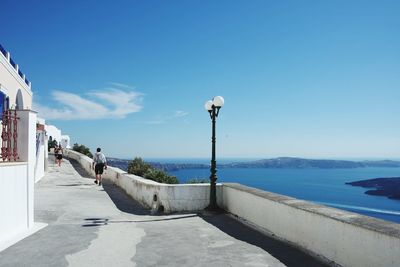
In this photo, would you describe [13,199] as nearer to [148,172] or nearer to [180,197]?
[180,197]

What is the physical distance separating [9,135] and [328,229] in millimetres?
6276

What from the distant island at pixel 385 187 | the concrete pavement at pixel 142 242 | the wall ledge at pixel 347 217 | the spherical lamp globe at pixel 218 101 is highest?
the spherical lamp globe at pixel 218 101

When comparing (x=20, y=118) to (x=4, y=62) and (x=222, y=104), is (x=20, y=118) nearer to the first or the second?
(x=222, y=104)

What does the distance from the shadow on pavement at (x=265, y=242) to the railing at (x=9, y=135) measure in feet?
14.9

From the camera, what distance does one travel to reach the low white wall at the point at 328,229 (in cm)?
470

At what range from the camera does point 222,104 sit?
438 inches

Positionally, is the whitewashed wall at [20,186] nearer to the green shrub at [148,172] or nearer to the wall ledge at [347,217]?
the wall ledge at [347,217]

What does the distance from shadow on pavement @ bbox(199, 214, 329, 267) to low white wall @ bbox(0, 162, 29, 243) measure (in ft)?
13.2

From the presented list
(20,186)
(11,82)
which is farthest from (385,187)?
(20,186)

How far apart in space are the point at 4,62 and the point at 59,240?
12028 millimetres

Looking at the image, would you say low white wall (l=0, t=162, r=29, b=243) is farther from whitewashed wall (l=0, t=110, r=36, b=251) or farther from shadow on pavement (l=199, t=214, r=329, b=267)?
shadow on pavement (l=199, t=214, r=329, b=267)

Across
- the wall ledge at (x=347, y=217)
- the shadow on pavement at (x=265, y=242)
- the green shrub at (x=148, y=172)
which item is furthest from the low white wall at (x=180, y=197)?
the green shrub at (x=148, y=172)

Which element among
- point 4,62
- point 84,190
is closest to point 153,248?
point 84,190

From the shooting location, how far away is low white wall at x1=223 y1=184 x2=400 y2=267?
4699 mm
